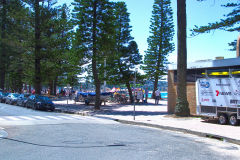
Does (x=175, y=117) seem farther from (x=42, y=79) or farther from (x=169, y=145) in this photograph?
(x=42, y=79)

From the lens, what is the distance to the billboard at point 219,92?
13.4 meters

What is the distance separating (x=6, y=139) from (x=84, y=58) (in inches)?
586

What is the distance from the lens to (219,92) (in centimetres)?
1430

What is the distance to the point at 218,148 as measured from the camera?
8570mm

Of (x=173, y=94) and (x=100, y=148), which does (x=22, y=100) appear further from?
(x=100, y=148)

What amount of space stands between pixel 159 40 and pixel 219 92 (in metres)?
28.2

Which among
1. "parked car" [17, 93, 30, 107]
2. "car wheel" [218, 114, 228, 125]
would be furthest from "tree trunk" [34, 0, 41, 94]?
"car wheel" [218, 114, 228, 125]

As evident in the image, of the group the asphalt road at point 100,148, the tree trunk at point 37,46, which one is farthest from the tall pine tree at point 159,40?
the asphalt road at point 100,148

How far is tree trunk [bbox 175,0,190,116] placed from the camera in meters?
17.0

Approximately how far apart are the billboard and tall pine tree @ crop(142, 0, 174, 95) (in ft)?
85.6

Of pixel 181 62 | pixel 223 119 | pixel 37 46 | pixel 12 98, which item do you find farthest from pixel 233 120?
pixel 12 98

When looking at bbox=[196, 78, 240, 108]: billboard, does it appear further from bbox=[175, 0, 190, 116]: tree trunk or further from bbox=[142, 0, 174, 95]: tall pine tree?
bbox=[142, 0, 174, 95]: tall pine tree

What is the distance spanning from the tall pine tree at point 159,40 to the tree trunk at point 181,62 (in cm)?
2397

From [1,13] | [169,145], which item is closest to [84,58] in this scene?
[169,145]
